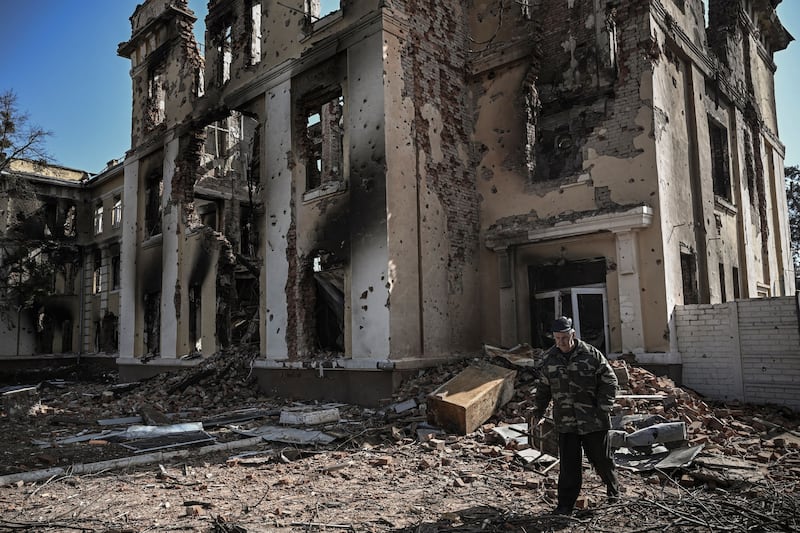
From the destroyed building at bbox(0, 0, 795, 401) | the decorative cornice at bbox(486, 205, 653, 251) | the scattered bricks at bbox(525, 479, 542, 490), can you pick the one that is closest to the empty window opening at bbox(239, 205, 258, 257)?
the destroyed building at bbox(0, 0, 795, 401)

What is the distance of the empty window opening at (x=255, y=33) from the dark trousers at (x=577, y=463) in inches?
511

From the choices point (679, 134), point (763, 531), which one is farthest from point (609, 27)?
point (763, 531)

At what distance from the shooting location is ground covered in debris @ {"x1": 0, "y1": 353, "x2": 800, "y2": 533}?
501 cm

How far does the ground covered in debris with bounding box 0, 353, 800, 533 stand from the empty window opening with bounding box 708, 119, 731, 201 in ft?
23.8

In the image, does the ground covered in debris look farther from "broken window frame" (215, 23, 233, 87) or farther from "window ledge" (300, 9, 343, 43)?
"broken window frame" (215, 23, 233, 87)

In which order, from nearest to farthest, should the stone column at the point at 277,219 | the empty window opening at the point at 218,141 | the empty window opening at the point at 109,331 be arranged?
1. the stone column at the point at 277,219
2. the empty window opening at the point at 218,141
3. the empty window opening at the point at 109,331

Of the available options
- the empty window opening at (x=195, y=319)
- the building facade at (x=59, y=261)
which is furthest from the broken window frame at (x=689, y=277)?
the building facade at (x=59, y=261)

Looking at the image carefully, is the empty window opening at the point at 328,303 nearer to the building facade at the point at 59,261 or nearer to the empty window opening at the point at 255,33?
the empty window opening at the point at 255,33

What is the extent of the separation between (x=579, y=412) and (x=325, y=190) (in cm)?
856

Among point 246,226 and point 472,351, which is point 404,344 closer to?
point 472,351

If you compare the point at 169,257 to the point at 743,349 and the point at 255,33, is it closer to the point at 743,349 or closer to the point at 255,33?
the point at 255,33

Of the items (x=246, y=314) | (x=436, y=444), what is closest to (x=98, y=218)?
(x=246, y=314)

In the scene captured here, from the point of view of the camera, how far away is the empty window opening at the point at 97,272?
89.1ft

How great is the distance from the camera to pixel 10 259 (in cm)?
2597
